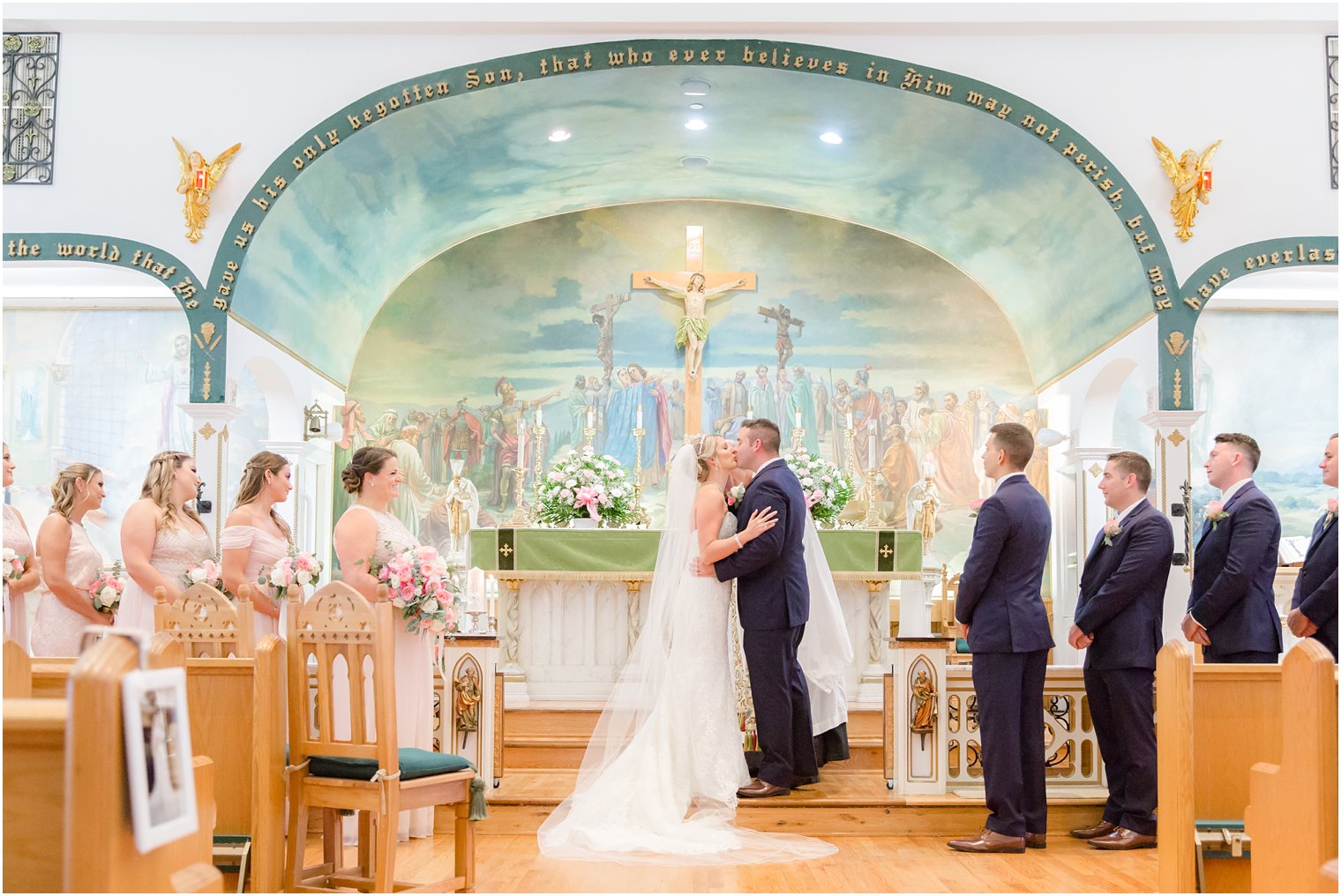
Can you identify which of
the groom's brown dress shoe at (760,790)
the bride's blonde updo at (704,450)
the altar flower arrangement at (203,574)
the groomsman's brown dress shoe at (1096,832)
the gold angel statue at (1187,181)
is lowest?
the groomsman's brown dress shoe at (1096,832)

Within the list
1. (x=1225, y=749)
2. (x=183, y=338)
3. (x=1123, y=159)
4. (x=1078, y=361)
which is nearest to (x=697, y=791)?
(x=1225, y=749)

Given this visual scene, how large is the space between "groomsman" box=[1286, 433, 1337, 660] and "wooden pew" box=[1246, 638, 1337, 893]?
2.76m

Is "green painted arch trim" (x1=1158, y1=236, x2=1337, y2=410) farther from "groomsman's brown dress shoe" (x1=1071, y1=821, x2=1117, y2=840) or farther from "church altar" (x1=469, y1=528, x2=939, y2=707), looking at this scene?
"groomsman's brown dress shoe" (x1=1071, y1=821, x2=1117, y2=840)

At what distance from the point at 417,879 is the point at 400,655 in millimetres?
949

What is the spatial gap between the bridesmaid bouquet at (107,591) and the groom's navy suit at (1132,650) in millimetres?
5087

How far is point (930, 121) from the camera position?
9672mm

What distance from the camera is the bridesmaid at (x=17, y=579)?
657 centimetres

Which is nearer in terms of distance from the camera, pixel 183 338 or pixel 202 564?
pixel 202 564

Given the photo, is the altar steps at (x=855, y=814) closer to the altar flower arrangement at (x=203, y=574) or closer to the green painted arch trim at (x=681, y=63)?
the altar flower arrangement at (x=203, y=574)

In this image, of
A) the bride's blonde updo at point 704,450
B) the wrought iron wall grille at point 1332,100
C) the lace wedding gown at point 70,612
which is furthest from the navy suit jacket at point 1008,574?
the wrought iron wall grille at point 1332,100

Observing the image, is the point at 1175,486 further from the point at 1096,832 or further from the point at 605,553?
the point at 605,553

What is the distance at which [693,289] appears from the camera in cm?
1259

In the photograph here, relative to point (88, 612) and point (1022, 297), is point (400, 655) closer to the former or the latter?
point (88, 612)

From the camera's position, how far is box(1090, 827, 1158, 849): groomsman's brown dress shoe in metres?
5.58
